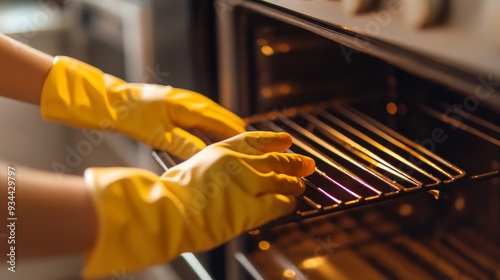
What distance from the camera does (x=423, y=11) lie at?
476 millimetres

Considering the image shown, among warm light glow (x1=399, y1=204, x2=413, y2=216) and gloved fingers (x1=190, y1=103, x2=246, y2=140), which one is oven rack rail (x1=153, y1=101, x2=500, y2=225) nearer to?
gloved fingers (x1=190, y1=103, x2=246, y2=140)

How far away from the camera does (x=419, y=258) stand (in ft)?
3.23

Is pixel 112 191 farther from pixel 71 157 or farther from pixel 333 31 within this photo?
pixel 71 157

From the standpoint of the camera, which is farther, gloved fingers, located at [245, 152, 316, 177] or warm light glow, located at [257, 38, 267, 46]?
warm light glow, located at [257, 38, 267, 46]

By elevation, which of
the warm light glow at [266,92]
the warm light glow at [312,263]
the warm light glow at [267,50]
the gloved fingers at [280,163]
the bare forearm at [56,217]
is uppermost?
the warm light glow at [267,50]

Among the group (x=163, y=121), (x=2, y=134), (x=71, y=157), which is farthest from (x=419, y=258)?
(x=2, y=134)

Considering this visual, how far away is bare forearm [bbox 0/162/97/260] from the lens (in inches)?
20.6

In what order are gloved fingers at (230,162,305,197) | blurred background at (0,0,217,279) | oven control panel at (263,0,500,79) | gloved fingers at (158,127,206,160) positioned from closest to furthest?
oven control panel at (263,0,500,79)
gloved fingers at (230,162,305,197)
gloved fingers at (158,127,206,160)
blurred background at (0,0,217,279)

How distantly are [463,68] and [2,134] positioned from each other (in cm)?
68

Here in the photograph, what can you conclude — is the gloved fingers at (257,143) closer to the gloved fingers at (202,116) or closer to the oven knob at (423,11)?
the gloved fingers at (202,116)

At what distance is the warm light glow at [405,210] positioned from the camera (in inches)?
41.7

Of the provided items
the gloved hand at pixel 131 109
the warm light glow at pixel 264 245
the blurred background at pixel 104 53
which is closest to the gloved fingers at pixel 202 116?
the gloved hand at pixel 131 109

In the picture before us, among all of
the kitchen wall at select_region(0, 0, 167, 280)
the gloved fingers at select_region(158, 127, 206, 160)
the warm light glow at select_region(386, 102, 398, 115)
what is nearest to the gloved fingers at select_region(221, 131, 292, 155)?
the gloved fingers at select_region(158, 127, 206, 160)

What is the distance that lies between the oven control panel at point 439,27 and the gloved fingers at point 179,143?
0.28 meters
